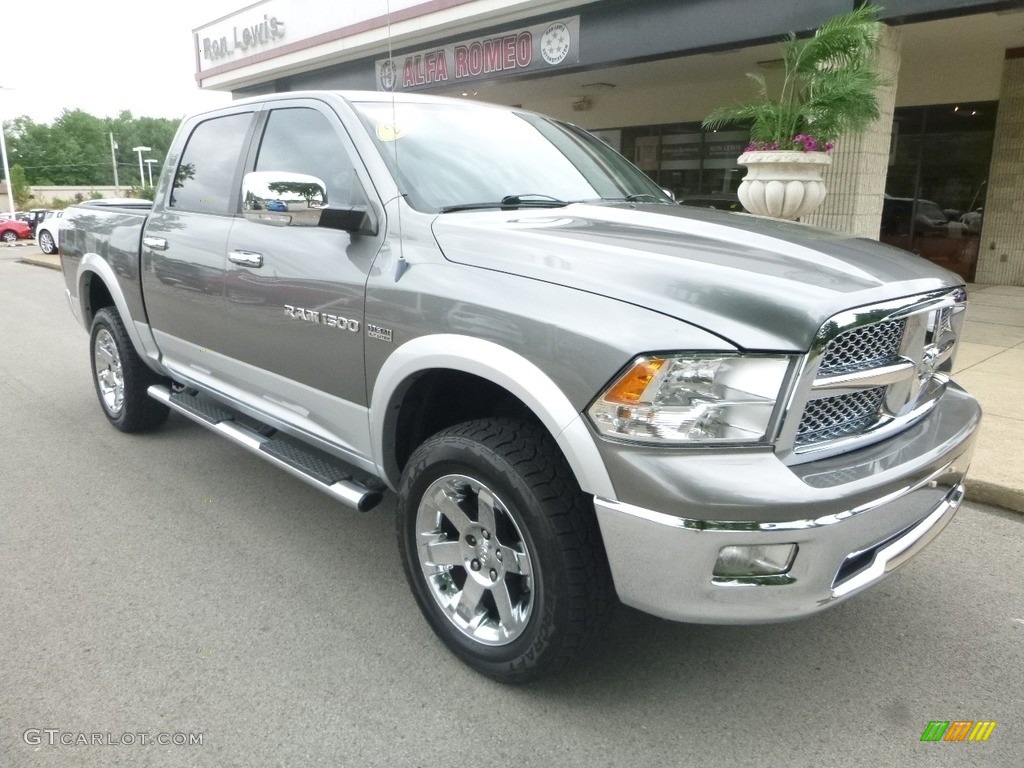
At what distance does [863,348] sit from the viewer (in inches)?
88.2

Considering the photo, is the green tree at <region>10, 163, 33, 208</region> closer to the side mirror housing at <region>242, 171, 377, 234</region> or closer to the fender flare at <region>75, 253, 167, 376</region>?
the fender flare at <region>75, 253, 167, 376</region>

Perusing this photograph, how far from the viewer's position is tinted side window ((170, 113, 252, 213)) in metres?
3.92

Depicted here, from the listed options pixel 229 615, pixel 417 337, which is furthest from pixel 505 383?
pixel 229 615

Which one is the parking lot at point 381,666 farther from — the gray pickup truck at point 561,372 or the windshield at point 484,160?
the windshield at point 484,160

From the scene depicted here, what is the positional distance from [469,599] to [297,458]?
1148 mm

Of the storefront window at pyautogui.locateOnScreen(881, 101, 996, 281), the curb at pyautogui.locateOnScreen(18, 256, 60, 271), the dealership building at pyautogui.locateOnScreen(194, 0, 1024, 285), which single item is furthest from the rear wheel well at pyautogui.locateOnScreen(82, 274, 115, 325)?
the curb at pyautogui.locateOnScreen(18, 256, 60, 271)

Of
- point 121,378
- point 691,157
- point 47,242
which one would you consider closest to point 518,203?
point 121,378

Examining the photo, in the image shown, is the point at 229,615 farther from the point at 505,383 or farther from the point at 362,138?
the point at 362,138

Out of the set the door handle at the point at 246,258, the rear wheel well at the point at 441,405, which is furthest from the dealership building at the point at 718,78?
the rear wheel well at the point at 441,405

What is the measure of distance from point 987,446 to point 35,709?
4806 millimetres

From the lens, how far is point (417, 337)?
263 centimetres

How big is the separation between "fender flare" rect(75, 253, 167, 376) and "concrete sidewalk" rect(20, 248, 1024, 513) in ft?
15.0

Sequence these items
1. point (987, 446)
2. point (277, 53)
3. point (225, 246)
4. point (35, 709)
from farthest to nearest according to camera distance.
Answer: point (277, 53) < point (987, 446) < point (225, 246) < point (35, 709)

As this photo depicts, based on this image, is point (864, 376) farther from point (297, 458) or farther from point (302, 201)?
point (297, 458)
